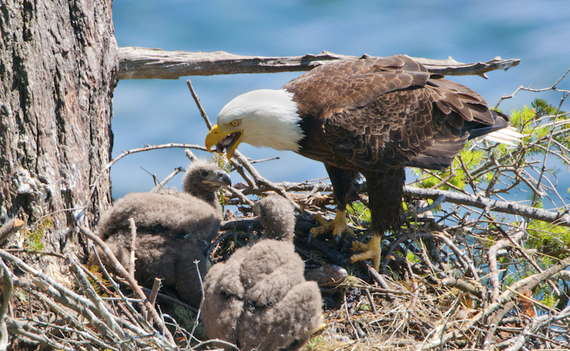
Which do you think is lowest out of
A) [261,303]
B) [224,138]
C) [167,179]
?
[261,303]

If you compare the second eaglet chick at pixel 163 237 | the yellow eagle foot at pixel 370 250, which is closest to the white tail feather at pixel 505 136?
the yellow eagle foot at pixel 370 250

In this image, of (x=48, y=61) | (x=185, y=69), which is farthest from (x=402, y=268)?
(x=48, y=61)

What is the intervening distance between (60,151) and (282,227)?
1556 mm

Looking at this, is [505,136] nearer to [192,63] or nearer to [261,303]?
[192,63]

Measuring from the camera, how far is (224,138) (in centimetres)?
371

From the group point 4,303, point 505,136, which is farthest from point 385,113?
point 4,303

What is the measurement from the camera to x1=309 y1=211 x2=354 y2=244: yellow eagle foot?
4.00 m

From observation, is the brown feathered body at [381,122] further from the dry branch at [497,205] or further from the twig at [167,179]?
the twig at [167,179]

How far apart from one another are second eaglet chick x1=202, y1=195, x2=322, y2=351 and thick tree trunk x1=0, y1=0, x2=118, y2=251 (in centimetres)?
108

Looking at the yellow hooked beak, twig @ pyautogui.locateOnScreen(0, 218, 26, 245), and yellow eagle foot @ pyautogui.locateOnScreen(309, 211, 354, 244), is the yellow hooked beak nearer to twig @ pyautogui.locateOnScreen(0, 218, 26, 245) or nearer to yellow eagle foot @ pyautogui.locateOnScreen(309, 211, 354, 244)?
yellow eagle foot @ pyautogui.locateOnScreen(309, 211, 354, 244)

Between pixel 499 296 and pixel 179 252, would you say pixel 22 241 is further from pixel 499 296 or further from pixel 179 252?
pixel 499 296

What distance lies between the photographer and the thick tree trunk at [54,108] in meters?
2.73

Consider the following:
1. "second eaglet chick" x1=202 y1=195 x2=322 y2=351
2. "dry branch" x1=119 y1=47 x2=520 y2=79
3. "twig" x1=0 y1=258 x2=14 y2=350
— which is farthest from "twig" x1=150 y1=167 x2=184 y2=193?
"twig" x1=0 y1=258 x2=14 y2=350

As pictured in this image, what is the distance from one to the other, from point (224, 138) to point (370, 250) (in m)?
1.51
